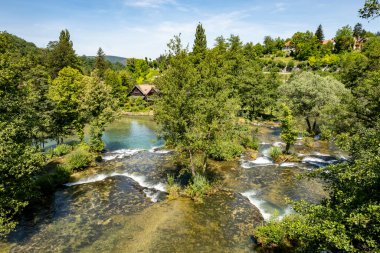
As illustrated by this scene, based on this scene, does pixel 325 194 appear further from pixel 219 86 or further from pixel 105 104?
Answer: pixel 105 104

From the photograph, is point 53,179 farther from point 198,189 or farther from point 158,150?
point 158,150

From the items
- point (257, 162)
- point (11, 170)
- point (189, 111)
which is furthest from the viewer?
point (257, 162)

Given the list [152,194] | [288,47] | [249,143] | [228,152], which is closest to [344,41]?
[288,47]

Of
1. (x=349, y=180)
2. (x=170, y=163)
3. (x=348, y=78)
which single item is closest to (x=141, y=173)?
(x=170, y=163)

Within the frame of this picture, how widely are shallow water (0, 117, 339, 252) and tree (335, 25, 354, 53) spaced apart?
133226mm

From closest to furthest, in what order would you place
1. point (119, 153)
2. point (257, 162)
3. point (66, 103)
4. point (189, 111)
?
point (189, 111), point (257, 162), point (66, 103), point (119, 153)

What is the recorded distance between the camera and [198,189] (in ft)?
80.7

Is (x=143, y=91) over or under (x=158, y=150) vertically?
over

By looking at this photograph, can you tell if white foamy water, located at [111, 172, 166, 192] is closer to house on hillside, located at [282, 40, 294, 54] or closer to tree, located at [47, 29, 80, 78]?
tree, located at [47, 29, 80, 78]

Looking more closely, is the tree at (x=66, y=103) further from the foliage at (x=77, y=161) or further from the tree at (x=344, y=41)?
the tree at (x=344, y=41)

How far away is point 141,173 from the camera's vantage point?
32.2 metres

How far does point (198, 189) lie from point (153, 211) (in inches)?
183

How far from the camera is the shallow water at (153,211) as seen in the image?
61.0ft

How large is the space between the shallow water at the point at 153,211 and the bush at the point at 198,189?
2.03 ft
